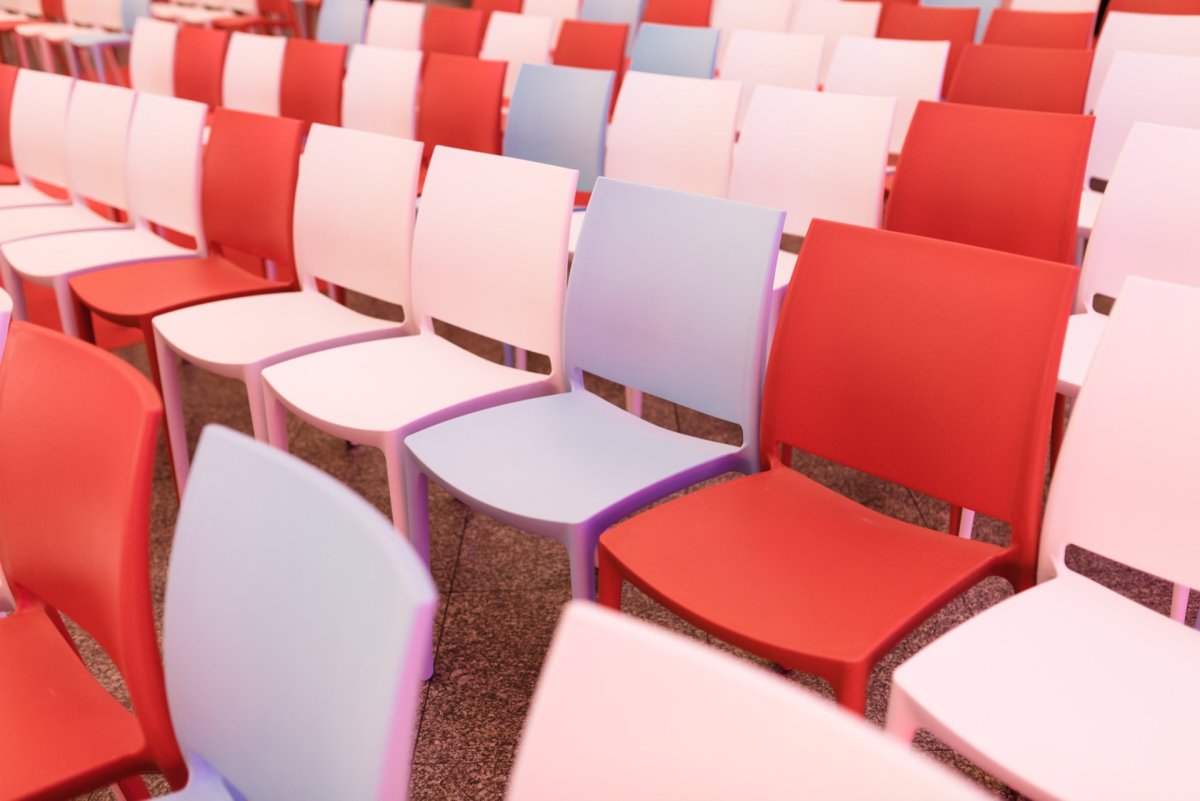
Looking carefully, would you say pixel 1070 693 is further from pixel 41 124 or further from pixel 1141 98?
Answer: pixel 41 124

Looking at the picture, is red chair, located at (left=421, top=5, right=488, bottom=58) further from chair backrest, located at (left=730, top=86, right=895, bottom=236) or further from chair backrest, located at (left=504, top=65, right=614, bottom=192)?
chair backrest, located at (left=730, top=86, right=895, bottom=236)

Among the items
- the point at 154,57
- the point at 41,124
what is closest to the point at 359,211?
the point at 41,124

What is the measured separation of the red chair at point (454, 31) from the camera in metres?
4.70

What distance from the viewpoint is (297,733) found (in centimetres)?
87

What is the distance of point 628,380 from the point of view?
1928 millimetres

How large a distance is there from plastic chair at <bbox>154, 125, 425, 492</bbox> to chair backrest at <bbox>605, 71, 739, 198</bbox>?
0.87 metres

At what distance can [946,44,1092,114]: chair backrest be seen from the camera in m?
3.03

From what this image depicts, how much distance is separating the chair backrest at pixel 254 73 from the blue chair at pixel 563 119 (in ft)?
4.76

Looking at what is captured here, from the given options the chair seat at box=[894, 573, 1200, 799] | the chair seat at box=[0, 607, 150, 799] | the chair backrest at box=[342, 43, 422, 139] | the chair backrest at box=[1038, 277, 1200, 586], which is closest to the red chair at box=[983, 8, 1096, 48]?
the chair backrest at box=[342, 43, 422, 139]

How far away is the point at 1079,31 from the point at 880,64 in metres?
0.91

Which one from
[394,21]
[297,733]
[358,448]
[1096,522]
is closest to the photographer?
[297,733]

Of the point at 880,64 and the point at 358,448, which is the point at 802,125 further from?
the point at 358,448

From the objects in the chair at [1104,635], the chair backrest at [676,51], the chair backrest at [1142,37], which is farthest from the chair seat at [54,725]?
the chair backrest at [1142,37]

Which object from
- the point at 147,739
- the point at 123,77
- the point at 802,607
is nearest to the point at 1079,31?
the point at 802,607
